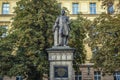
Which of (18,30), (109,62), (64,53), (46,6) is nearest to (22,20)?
(18,30)

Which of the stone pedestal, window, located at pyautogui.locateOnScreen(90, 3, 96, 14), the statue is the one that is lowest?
the stone pedestal

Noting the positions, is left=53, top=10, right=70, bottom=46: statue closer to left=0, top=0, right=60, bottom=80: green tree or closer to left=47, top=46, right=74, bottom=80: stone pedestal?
left=47, top=46, right=74, bottom=80: stone pedestal

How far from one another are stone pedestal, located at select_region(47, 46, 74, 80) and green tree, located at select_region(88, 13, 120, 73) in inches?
328

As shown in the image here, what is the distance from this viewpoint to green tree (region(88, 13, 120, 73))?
2648 centimetres

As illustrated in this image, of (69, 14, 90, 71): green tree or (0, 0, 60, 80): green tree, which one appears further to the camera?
(69, 14, 90, 71): green tree

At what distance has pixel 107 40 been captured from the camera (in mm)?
27188

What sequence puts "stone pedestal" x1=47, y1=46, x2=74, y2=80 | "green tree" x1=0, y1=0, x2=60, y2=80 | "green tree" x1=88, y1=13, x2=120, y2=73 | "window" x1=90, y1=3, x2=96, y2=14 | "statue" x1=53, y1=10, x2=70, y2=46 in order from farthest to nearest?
"window" x1=90, y1=3, x2=96, y2=14 < "green tree" x1=0, y1=0, x2=60, y2=80 < "green tree" x1=88, y1=13, x2=120, y2=73 < "statue" x1=53, y1=10, x2=70, y2=46 < "stone pedestal" x1=47, y1=46, x2=74, y2=80

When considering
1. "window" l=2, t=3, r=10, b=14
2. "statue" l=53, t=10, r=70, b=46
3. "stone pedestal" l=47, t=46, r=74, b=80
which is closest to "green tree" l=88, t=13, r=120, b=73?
"statue" l=53, t=10, r=70, b=46

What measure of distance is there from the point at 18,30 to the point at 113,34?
31.0ft

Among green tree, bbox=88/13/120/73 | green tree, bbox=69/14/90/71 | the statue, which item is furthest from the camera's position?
green tree, bbox=69/14/90/71

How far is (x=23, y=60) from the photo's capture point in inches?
1185

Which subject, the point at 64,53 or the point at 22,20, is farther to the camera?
the point at 22,20

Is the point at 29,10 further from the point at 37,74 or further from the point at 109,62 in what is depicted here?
the point at 109,62

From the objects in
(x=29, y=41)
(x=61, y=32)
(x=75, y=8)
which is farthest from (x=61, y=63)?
(x=75, y=8)
